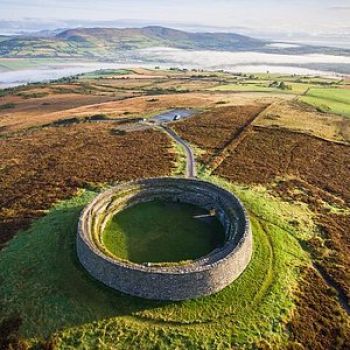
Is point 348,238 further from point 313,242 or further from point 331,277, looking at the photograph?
point 331,277

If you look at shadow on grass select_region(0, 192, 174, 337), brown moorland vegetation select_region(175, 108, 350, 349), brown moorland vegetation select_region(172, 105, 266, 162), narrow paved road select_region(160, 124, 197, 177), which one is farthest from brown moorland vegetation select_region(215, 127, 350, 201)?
shadow on grass select_region(0, 192, 174, 337)

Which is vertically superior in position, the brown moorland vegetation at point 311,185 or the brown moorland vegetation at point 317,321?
the brown moorland vegetation at point 317,321

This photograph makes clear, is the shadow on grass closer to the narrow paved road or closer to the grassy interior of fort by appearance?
the grassy interior of fort

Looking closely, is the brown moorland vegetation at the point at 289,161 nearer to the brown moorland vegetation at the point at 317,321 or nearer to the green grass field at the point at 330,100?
the brown moorland vegetation at the point at 317,321

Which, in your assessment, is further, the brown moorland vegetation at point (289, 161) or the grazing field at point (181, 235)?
the brown moorland vegetation at point (289, 161)

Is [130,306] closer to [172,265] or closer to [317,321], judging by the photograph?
[172,265]

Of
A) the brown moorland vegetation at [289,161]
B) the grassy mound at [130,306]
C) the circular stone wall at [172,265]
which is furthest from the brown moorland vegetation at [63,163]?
the brown moorland vegetation at [289,161]

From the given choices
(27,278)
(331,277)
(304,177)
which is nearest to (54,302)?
(27,278)
